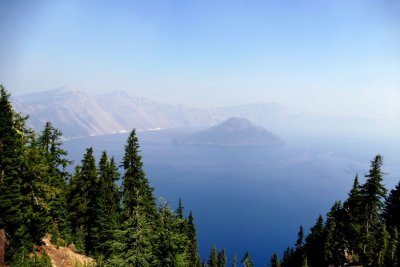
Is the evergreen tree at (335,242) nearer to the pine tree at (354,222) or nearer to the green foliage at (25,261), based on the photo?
the pine tree at (354,222)

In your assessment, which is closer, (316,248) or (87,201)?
(87,201)

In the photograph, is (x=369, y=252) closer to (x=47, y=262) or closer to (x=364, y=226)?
(x=364, y=226)

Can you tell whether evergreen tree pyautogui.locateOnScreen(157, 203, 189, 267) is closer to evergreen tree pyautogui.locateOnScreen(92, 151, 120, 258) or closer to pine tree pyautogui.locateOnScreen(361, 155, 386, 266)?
evergreen tree pyautogui.locateOnScreen(92, 151, 120, 258)

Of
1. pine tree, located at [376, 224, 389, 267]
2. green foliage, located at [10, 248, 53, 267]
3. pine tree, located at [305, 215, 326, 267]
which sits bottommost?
pine tree, located at [305, 215, 326, 267]

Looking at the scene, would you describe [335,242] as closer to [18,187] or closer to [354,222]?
[354,222]

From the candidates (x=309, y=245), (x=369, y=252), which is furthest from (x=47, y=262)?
(x=309, y=245)

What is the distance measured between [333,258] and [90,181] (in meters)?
41.1

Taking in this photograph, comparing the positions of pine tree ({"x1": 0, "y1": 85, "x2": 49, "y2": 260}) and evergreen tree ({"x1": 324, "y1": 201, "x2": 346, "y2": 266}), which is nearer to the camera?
pine tree ({"x1": 0, "y1": 85, "x2": 49, "y2": 260})

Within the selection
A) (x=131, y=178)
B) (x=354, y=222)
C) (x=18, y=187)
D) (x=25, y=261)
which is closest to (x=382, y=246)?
(x=354, y=222)

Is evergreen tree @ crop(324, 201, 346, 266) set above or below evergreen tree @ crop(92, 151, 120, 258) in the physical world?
below

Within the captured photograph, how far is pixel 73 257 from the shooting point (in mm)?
34219

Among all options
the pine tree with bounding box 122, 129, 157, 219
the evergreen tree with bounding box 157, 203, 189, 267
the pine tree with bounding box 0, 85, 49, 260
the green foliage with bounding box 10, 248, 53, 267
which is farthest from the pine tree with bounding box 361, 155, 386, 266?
the pine tree with bounding box 0, 85, 49, 260

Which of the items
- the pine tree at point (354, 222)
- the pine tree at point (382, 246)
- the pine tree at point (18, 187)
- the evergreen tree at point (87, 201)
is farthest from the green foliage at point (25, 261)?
the pine tree at point (354, 222)

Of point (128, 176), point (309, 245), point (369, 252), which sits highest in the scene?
point (128, 176)
